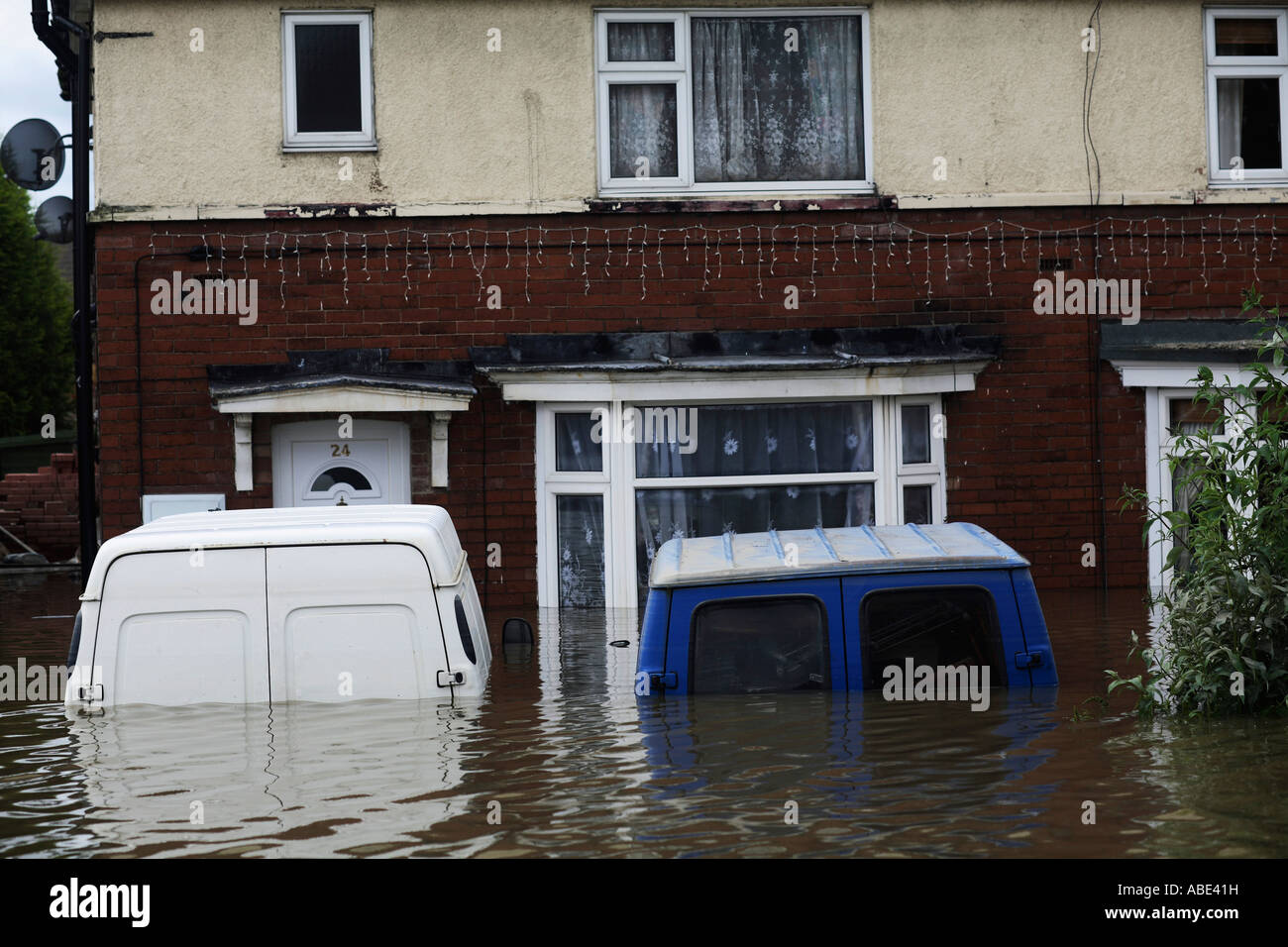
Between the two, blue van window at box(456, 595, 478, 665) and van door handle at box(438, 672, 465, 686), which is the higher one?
blue van window at box(456, 595, 478, 665)

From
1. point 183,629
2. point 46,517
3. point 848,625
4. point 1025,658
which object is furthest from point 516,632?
point 46,517

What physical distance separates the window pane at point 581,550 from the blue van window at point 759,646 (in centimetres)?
638

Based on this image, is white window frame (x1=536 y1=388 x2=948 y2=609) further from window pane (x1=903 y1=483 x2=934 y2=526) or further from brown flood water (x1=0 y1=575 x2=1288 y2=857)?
brown flood water (x1=0 y1=575 x2=1288 y2=857)

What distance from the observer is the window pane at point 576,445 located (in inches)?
534

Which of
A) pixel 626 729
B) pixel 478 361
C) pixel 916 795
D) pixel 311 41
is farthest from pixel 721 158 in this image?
pixel 916 795

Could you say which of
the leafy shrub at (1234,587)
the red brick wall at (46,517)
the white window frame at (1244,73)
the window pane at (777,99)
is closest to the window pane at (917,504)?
the window pane at (777,99)

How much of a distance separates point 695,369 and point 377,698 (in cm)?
640

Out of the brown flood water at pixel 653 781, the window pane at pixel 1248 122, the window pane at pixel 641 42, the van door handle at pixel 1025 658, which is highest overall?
the window pane at pixel 641 42

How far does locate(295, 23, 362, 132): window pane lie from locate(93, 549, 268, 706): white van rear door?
723 cm

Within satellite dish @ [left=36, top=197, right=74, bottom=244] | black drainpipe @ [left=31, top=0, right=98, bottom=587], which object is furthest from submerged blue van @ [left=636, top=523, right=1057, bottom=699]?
satellite dish @ [left=36, top=197, right=74, bottom=244]

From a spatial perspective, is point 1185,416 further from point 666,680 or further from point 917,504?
point 666,680

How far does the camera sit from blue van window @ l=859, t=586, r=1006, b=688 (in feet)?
23.0

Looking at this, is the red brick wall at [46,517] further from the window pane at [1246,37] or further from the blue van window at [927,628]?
the blue van window at [927,628]

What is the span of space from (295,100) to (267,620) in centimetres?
750
